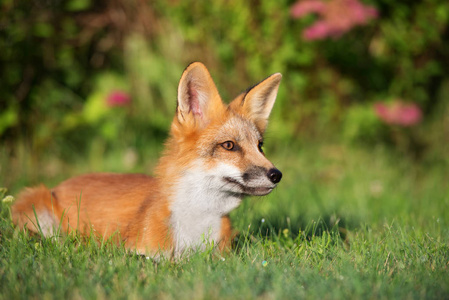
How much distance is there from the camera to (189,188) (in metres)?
3.57

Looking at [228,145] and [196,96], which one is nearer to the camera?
[228,145]

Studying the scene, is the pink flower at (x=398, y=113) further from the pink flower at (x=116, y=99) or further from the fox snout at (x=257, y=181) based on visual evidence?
the fox snout at (x=257, y=181)

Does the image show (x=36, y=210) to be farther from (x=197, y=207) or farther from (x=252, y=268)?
(x=252, y=268)

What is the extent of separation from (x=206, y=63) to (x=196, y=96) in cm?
500

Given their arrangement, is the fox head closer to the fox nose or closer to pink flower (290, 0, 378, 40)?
the fox nose

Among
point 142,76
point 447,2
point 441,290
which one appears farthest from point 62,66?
point 441,290

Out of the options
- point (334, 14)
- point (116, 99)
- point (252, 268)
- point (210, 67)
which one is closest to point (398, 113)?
point (334, 14)

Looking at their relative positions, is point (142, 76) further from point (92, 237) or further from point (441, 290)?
point (441, 290)

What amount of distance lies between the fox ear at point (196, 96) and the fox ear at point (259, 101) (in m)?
0.28

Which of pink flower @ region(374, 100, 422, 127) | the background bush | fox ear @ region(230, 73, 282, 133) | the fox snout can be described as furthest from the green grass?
the background bush

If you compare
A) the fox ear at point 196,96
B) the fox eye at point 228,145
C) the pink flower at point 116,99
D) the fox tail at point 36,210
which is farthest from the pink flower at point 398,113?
the fox tail at point 36,210

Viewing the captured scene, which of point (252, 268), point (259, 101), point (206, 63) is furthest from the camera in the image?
point (206, 63)

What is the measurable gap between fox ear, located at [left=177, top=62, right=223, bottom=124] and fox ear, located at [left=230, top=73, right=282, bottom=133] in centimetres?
28

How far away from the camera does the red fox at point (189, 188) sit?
351 centimetres
